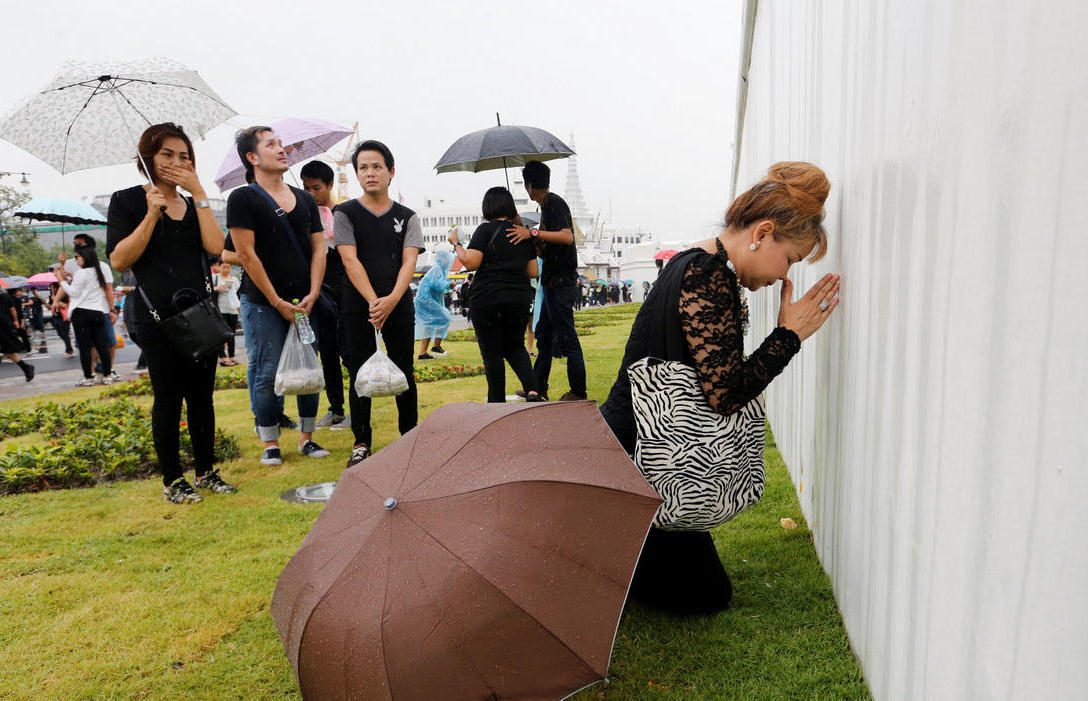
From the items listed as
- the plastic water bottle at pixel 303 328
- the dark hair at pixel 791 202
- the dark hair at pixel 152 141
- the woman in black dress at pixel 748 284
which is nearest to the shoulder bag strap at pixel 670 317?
the woman in black dress at pixel 748 284

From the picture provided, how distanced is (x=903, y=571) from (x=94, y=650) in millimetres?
2632

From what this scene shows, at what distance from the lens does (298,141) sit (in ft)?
20.2

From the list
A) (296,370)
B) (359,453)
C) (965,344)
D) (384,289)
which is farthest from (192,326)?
(965,344)

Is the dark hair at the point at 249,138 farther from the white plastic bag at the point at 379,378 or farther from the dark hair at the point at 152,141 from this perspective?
the white plastic bag at the point at 379,378

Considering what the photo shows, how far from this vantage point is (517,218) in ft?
17.3

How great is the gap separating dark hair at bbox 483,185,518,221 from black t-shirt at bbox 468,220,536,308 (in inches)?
2.5

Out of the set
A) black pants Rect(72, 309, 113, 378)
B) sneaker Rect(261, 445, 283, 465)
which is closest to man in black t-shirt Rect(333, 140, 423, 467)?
sneaker Rect(261, 445, 283, 465)

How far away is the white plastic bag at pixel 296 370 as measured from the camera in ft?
13.9

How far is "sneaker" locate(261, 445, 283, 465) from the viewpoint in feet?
15.6

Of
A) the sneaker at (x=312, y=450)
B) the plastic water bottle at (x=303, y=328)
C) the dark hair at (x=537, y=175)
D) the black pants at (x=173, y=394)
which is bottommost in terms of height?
the sneaker at (x=312, y=450)

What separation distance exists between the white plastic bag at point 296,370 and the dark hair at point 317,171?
6.62ft

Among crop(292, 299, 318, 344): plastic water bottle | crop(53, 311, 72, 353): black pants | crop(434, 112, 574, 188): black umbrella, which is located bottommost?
crop(53, 311, 72, 353): black pants

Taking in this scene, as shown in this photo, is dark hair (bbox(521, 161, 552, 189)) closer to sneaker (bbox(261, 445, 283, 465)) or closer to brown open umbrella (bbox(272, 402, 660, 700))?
sneaker (bbox(261, 445, 283, 465))

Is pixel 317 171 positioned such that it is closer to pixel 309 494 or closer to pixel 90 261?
pixel 309 494
